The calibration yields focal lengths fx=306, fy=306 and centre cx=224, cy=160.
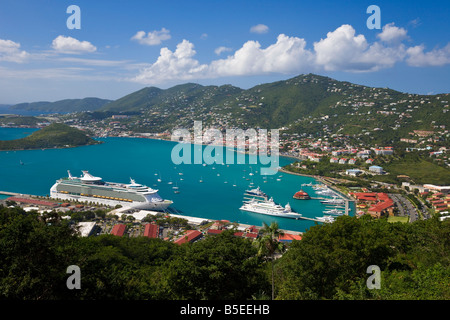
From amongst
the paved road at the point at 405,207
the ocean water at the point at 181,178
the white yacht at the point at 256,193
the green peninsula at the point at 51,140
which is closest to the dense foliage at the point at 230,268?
the ocean water at the point at 181,178

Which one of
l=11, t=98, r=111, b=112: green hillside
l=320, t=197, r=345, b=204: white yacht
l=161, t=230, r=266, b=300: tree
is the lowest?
l=320, t=197, r=345, b=204: white yacht

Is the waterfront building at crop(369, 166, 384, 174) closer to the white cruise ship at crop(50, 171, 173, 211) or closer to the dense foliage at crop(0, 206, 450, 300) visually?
the white cruise ship at crop(50, 171, 173, 211)

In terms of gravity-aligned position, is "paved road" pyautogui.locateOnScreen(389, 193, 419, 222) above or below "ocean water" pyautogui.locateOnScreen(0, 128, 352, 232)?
below

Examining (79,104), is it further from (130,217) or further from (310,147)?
(130,217)

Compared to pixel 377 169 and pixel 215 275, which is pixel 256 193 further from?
pixel 215 275

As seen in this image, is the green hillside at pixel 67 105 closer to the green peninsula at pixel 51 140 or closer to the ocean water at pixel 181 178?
the green peninsula at pixel 51 140

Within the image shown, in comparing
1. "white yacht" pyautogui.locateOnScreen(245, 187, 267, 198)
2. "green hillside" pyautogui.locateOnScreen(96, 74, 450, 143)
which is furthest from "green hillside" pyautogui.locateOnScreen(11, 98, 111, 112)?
"white yacht" pyautogui.locateOnScreen(245, 187, 267, 198)

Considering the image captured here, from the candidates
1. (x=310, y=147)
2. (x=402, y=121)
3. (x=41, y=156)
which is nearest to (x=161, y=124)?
(x=41, y=156)
